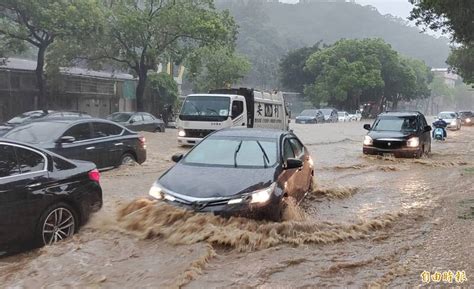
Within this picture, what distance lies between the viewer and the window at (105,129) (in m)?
10.9

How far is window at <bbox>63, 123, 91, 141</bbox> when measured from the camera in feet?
33.2

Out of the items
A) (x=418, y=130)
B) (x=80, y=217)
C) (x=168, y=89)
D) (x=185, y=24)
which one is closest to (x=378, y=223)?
(x=80, y=217)

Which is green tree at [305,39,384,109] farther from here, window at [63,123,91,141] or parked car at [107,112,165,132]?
window at [63,123,91,141]

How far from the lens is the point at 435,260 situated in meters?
5.47

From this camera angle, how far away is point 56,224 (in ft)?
18.9

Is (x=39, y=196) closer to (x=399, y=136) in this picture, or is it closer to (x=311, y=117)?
(x=399, y=136)

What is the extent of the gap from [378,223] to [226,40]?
23.7 metres

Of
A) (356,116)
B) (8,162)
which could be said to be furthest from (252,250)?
(356,116)

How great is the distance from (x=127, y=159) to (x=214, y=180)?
5912 mm

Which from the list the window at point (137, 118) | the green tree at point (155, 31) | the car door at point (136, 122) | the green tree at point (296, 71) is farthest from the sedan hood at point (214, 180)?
the green tree at point (296, 71)

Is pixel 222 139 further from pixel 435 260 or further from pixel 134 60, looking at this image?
pixel 134 60

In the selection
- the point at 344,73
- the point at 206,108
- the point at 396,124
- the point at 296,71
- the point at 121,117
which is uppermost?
the point at 296,71

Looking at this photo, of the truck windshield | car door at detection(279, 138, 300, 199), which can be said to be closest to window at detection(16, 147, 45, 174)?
car door at detection(279, 138, 300, 199)

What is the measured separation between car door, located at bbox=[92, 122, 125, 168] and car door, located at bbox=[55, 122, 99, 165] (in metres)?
0.16
